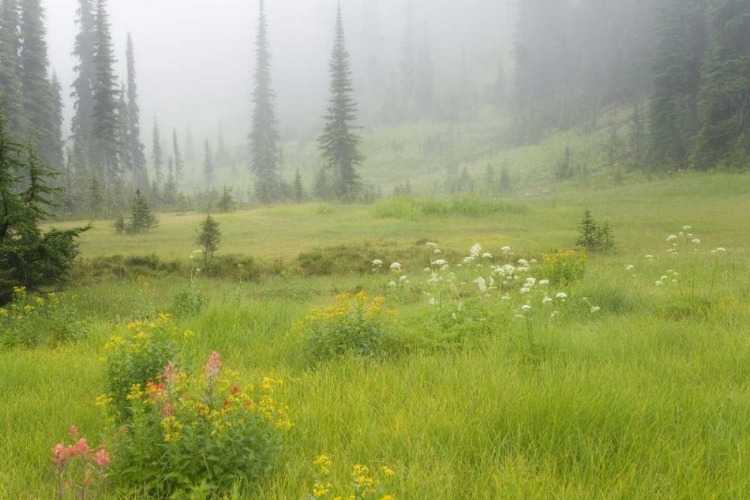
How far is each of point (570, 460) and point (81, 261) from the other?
12469 millimetres

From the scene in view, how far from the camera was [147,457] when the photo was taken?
2807 mm

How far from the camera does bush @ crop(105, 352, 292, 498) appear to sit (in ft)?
9.00

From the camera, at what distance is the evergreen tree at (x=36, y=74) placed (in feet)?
128

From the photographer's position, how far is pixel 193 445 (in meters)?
2.75

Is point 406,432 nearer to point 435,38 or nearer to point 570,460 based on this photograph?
point 570,460

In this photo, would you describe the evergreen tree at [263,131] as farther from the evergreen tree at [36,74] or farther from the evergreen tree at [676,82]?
the evergreen tree at [676,82]

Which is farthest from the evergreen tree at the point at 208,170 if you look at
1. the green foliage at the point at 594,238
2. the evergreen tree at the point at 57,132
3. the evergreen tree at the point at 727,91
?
the green foliage at the point at 594,238

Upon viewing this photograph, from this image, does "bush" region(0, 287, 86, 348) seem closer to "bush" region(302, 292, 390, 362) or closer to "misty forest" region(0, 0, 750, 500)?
"misty forest" region(0, 0, 750, 500)

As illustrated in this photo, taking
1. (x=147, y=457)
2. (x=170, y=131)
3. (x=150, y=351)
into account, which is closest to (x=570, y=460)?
(x=147, y=457)

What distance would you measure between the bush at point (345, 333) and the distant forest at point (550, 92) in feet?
30.8

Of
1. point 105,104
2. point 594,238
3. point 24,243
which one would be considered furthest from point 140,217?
point 105,104

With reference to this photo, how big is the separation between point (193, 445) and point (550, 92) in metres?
70.3

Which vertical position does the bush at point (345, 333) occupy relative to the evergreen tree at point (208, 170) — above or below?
below

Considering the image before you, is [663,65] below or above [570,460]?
above
